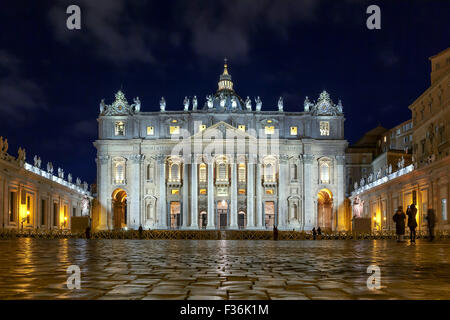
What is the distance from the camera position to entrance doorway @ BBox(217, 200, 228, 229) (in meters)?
82.9

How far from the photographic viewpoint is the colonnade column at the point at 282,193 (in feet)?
265

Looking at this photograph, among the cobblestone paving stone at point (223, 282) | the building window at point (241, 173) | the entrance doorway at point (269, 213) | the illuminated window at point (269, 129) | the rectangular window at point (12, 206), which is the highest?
the illuminated window at point (269, 129)

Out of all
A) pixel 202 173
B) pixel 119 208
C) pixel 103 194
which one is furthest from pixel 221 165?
pixel 119 208

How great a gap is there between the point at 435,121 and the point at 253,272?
48325mm

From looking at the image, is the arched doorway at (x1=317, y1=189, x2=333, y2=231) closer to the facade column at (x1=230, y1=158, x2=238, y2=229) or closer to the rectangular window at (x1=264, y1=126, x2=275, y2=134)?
the rectangular window at (x1=264, y1=126, x2=275, y2=134)

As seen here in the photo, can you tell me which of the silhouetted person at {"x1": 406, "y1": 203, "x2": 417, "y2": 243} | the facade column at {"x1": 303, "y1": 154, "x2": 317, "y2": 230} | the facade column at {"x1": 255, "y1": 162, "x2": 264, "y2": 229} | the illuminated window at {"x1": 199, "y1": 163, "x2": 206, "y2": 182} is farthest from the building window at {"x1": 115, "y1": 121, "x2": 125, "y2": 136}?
the silhouetted person at {"x1": 406, "y1": 203, "x2": 417, "y2": 243}

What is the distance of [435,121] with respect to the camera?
2135 inches

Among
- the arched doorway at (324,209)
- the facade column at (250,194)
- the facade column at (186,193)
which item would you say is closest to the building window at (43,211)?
the facade column at (186,193)

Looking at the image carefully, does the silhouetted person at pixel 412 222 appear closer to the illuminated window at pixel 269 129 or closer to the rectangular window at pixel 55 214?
the rectangular window at pixel 55 214

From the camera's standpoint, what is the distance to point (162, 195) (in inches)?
3179

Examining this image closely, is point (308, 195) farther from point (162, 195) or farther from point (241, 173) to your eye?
point (162, 195)

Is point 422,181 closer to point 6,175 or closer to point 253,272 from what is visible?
point 6,175

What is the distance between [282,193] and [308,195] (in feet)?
12.4
